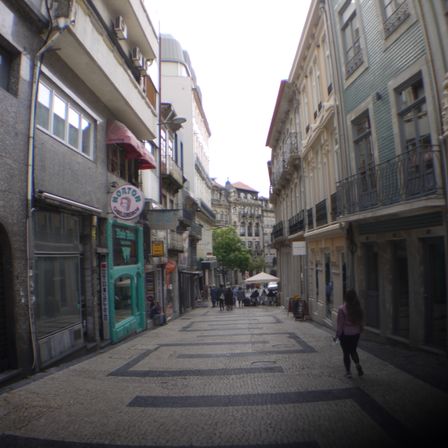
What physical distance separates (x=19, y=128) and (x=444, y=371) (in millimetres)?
8456

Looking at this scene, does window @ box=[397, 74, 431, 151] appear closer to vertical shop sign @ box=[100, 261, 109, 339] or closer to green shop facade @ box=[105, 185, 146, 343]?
green shop facade @ box=[105, 185, 146, 343]

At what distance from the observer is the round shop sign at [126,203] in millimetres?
12641

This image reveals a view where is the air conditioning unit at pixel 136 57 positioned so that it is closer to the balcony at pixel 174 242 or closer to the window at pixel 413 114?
the window at pixel 413 114

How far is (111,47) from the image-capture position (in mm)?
12180

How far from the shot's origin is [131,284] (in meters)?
16.4

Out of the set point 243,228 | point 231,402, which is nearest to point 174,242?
point 231,402

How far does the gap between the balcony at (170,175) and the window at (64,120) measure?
424 inches

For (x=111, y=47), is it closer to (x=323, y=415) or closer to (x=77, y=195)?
(x=77, y=195)

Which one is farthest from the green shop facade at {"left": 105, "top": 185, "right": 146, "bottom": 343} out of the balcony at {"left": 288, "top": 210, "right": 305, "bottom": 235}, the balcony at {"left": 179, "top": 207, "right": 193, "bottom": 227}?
the balcony at {"left": 179, "top": 207, "right": 193, "bottom": 227}

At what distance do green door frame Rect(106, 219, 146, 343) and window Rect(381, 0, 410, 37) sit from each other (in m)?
8.92

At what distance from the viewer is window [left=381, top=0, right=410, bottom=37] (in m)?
10.4

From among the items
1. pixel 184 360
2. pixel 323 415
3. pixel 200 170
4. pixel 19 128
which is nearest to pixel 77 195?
pixel 19 128

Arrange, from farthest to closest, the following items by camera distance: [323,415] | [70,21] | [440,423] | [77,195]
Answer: [77,195] → [70,21] → [323,415] → [440,423]

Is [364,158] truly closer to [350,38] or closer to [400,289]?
[350,38]
